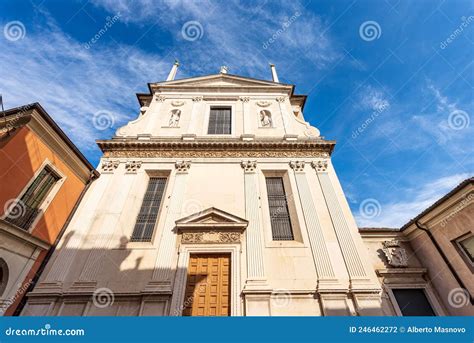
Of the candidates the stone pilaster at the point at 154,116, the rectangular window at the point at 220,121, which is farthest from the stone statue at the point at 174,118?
the rectangular window at the point at 220,121

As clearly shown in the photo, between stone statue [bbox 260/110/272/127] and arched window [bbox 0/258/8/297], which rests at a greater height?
stone statue [bbox 260/110/272/127]

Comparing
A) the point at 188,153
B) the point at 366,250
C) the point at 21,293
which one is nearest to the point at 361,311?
the point at 366,250

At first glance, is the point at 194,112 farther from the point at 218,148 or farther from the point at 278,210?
the point at 278,210

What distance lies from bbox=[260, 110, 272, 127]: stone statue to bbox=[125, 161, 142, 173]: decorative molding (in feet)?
25.9

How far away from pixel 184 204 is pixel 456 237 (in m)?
10.8

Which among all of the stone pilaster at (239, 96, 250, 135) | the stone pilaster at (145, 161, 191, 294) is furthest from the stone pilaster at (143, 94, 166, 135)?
the stone pilaster at (239, 96, 250, 135)

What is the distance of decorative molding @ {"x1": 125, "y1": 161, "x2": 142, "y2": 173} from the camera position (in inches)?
441

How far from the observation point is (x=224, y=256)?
8.76 m

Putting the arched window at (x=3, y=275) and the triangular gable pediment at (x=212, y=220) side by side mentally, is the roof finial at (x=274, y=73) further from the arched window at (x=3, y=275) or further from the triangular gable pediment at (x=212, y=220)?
the arched window at (x=3, y=275)

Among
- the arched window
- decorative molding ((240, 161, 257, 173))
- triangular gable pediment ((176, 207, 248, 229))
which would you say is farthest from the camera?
decorative molding ((240, 161, 257, 173))

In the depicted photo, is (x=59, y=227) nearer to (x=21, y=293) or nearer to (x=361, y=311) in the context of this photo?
(x=21, y=293)

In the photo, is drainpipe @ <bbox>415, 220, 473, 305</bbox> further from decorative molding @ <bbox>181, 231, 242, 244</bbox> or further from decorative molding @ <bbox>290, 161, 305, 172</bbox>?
decorative molding @ <bbox>181, 231, 242, 244</bbox>

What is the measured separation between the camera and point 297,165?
1162cm

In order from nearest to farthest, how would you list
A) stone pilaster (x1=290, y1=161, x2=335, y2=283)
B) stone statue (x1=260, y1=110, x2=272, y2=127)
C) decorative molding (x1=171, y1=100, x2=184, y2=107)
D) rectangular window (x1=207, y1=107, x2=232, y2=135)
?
stone pilaster (x1=290, y1=161, x2=335, y2=283) < rectangular window (x1=207, y1=107, x2=232, y2=135) < stone statue (x1=260, y1=110, x2=272, y2=127) < decorative molding (x1=171, y1=100, x2=184, y2=107)
